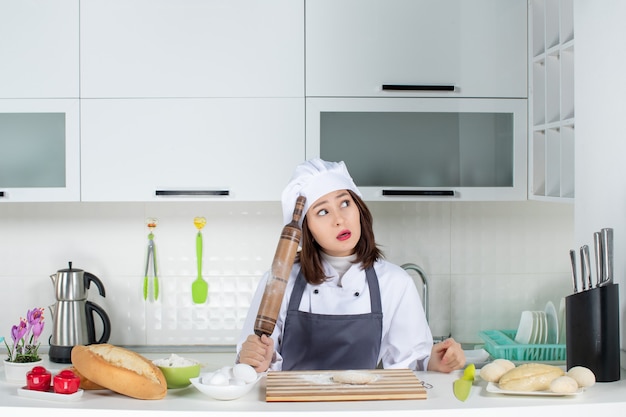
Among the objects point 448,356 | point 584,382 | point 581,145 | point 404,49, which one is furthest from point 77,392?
point 404,49

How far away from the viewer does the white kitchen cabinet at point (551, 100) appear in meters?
2.14

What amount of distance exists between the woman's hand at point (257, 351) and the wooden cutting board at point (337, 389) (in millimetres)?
168

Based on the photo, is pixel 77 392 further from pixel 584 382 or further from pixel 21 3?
pixel 21 3

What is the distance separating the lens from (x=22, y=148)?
2.40 m

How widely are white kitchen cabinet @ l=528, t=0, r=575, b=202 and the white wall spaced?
0.35 m

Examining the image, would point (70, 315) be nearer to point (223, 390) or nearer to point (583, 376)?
point (223, 390)

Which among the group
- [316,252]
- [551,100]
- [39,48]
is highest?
[39,48]

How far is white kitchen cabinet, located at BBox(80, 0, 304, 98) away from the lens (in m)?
2.35

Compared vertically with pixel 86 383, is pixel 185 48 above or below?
above

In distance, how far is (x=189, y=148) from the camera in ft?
7.73

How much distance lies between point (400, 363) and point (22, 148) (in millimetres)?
1422

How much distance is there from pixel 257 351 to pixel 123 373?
0.34 m

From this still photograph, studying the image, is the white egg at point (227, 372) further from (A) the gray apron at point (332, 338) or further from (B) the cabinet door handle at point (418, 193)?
(B) the cabinet door handle at point (418, 193)

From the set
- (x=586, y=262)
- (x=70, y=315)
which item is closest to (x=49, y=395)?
(x=586, y=262)
